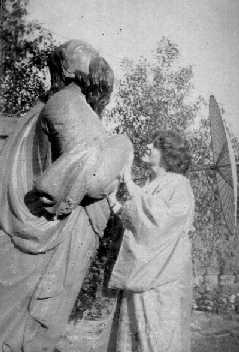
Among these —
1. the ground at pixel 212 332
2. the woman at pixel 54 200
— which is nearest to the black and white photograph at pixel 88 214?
the woman at pixel 54 200

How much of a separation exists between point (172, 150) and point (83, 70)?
0.98 m

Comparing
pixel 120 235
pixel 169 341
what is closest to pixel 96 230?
pixel 120 235

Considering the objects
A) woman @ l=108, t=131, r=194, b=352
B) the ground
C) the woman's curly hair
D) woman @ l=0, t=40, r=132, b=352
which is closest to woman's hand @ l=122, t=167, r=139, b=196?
woman @ l=108, t=131, r=194, b=352

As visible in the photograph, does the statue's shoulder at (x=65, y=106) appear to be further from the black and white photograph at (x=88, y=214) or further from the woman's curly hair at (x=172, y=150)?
the woman's curly hair at (x=172, y=150)

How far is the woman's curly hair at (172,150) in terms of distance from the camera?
108 inches

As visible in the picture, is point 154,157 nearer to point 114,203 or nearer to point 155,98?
point 114,203

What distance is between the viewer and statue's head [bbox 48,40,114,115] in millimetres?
2023

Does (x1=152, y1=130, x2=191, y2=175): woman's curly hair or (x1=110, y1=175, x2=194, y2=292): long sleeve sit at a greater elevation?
(x1=152, y1=130, x2=191, y2=175): woman's curly hair

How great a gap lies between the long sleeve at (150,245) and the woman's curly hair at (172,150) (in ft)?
1.21

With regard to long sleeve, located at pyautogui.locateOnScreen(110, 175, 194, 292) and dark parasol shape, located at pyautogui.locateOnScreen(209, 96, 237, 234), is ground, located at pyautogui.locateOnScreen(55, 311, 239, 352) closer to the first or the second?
long sleeve, located at pyautogui.locateOnScreen(110, 175, 194, 292)

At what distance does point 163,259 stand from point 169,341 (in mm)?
483

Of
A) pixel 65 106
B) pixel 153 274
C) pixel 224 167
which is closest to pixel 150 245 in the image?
pixel 153 274

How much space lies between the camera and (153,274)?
2311 mm

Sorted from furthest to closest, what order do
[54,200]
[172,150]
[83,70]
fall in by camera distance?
[172,150]
[83,70]
[54,200]
